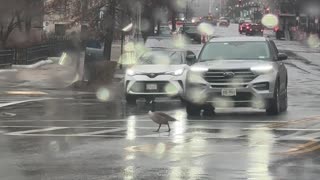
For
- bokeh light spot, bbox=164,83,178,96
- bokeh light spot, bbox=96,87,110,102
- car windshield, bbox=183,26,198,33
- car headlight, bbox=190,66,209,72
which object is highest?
car windshield, bbox=183,26,198,33

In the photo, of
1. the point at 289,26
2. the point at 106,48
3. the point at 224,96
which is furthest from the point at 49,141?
the point at 289,26

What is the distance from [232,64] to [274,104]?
52.4 inches

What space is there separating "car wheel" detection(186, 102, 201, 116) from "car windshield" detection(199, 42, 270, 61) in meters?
1.26

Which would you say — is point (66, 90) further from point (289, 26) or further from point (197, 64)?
point (289, 26)

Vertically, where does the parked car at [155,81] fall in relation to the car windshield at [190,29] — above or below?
below

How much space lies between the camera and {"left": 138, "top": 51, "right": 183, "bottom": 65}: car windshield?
18.4 meters

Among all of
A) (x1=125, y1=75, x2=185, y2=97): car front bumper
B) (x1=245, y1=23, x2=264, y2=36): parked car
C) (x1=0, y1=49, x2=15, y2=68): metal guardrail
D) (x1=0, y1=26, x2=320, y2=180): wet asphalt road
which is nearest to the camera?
(x1=0, y1=26, x2=320, y2=180): wet asphalt road

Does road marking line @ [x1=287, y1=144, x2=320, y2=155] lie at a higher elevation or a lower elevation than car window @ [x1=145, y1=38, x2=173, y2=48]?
lower

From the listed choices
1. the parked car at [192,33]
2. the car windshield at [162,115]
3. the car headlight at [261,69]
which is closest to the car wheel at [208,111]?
the car windshield at [162,115]

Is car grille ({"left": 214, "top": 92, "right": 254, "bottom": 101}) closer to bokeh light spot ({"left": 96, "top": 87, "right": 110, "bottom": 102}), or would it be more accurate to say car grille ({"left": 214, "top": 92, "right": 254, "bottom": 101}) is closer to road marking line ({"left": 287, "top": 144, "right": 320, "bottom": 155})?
road marking line ({"left": 287, "top": 144, "right": 320, "bottom": 155})

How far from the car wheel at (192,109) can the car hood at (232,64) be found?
0.96 meters

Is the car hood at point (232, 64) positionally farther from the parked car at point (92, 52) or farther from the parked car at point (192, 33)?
the parked car at point (192, 33)

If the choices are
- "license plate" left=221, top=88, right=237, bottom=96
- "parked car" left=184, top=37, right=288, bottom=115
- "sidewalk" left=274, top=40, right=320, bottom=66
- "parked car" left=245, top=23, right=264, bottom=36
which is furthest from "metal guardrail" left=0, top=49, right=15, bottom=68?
"parked car" left=245, top=23, right=264, bottom=36

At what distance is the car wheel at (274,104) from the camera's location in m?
14.5
